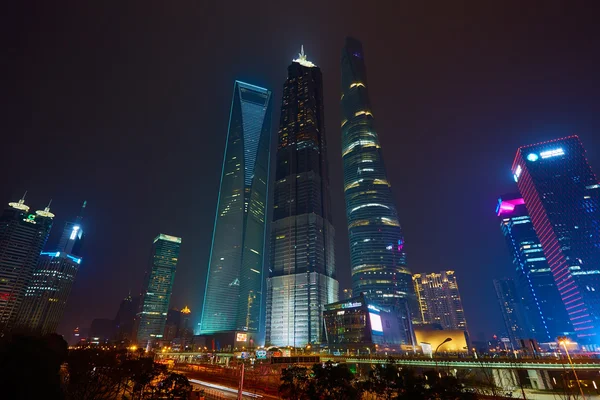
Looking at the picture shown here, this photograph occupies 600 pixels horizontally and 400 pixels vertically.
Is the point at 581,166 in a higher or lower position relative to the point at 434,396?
higher

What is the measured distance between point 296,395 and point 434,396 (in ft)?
66.0

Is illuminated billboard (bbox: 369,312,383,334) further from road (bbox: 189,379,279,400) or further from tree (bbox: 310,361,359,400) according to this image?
tree (bbox: 310,361,359,400)

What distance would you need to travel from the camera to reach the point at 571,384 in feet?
176

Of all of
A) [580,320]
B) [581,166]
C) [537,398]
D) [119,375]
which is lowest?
[537,398]

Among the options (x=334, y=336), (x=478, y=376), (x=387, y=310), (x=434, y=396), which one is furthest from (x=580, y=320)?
(x=434, y=396)

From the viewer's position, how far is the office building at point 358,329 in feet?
531

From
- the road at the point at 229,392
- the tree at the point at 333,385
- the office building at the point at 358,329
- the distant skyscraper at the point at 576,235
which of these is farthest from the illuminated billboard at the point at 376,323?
the tree at the point at 333,385

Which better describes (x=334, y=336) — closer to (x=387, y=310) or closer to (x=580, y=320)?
(x=387, y=310)

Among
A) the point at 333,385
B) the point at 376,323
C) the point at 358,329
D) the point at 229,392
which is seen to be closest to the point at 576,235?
the point at 376,323

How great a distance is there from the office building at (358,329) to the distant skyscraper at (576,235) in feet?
332

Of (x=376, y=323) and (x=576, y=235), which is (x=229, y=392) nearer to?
(x=376, y=323)

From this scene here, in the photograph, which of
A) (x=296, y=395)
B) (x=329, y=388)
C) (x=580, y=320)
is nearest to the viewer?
(x=329, y=388)

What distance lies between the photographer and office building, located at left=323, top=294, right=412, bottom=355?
16175 centimetres

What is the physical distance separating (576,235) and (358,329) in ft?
452
